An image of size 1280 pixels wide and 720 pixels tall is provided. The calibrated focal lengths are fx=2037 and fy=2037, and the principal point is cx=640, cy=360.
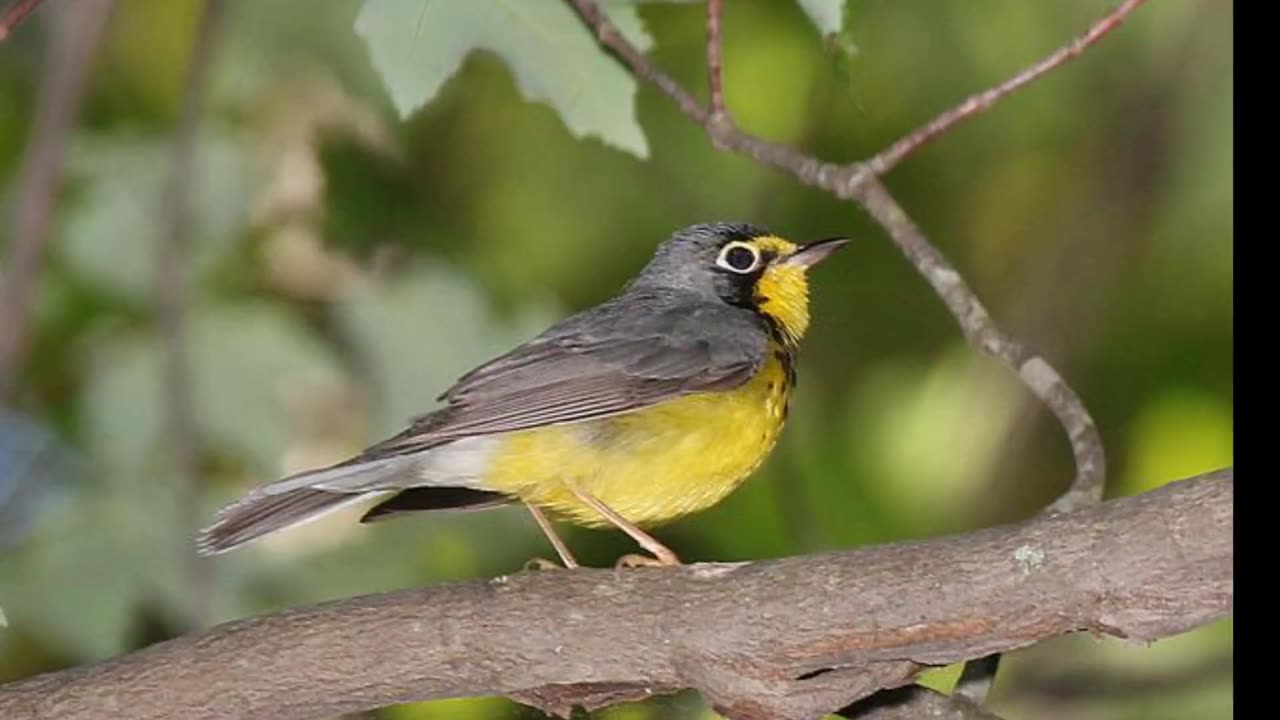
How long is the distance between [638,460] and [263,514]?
3.12 ft

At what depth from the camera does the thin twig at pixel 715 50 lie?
461cm

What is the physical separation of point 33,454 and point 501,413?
242cm

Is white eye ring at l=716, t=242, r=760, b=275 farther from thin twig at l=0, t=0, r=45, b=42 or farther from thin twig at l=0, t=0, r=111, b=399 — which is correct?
thin twig at l=0, t=0, r=45, b=42

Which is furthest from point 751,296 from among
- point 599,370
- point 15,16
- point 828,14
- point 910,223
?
point 15,16

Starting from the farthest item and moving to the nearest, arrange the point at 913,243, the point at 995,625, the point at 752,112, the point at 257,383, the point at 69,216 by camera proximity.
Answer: the point at 752,112
the point at 69,216
the point at 257,383
the point at 913,243
the point at 995,625

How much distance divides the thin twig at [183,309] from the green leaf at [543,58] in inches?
70.3

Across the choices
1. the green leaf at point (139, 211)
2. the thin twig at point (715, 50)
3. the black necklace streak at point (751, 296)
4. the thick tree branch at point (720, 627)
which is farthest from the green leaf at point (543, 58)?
the green leaf at point (139, 211)

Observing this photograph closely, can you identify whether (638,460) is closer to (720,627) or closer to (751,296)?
(751,296)

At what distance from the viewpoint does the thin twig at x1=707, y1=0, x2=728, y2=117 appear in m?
4.61

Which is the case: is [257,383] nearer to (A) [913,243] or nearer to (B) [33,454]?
(B) [33,454]

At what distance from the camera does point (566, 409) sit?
17.0 ft

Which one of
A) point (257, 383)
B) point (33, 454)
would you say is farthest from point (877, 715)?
point (33, 454)

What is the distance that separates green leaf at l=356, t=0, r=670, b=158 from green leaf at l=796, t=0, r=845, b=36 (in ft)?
2.31

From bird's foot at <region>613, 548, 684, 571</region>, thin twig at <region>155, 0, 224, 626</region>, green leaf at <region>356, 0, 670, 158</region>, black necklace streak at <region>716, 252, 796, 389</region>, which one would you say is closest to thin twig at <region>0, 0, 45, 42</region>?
green leaf at <region>356, 0, 670, 158</region>
